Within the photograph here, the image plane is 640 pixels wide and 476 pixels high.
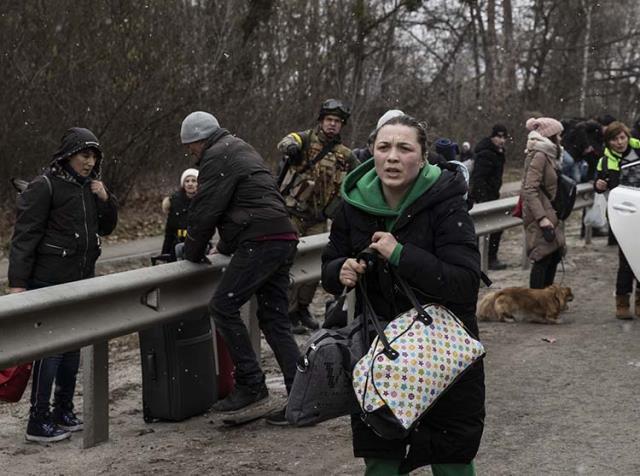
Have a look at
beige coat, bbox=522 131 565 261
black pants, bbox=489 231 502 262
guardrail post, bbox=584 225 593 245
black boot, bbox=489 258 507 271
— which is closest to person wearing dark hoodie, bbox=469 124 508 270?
black pants, bbox=489 231 502 262

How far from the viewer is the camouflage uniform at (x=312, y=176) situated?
948 cm

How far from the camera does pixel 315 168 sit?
374 inches

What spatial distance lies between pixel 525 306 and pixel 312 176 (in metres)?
2.17

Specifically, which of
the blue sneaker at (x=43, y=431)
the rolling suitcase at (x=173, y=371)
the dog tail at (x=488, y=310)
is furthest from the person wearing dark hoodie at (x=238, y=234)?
the dog tail at (x=488, y=310)

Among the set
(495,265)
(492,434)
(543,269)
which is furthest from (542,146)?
(492,434)

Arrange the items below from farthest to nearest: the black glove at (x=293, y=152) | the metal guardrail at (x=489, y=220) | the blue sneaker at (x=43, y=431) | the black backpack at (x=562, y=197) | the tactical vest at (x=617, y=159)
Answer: the metal guardrail at (x=489, y=220), the tactical vest at (x=617, y=159), the black backpack at (x=562, y=197), the black glove at (x=293, y=152), the blue sneaker at (x=43, y=431)

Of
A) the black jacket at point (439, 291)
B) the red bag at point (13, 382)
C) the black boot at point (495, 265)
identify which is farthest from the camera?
the black boot at point (495, 265)

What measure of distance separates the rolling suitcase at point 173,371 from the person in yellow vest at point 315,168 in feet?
7.91

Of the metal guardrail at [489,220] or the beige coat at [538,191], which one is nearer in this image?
the beige coat at [538,191]

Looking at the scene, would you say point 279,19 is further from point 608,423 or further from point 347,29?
point 608,423

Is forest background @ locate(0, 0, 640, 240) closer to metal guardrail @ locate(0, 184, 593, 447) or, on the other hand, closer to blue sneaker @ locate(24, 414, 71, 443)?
metal guardrail @ locate(0, 184, 593, 447)

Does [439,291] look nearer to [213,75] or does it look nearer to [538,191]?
[538,191]

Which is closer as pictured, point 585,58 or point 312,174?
point 312,174

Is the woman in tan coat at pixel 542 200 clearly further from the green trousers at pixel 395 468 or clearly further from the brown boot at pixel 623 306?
the green trousers at pixel 395 468
